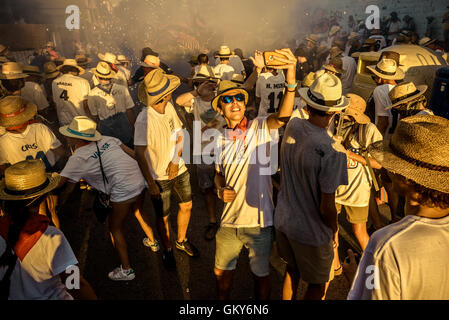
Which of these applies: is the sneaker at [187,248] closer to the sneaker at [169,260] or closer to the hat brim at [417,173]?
the sneaker at [169,260]

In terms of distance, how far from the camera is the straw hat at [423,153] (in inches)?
52.6

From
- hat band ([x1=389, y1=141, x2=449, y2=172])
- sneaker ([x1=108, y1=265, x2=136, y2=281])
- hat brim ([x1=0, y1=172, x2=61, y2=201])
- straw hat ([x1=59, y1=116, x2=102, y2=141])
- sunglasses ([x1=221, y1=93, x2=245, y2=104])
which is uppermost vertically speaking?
sunglasses ([x1=221, y1=93, x2=245, y2=104])

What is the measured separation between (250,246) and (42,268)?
1725 mm

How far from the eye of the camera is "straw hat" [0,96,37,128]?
3.68 m

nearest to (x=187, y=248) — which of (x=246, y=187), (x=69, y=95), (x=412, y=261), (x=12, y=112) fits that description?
(x=246, y=187)

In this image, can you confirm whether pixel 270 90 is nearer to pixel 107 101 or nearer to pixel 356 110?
pixel 356 110

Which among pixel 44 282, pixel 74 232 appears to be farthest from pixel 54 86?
pixel 44 282

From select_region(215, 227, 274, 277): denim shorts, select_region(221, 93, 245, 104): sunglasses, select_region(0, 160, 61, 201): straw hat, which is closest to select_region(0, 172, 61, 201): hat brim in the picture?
select_region(0, 160, 61, 201): straw hat

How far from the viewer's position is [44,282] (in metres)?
2.00

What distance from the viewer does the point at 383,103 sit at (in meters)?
4.75

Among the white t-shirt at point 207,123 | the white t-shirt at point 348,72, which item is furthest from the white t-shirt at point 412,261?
the white t-shirt at point 348,72

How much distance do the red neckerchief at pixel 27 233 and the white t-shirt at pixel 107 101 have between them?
163 inches

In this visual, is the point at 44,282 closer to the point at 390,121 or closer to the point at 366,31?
the point at 390,121

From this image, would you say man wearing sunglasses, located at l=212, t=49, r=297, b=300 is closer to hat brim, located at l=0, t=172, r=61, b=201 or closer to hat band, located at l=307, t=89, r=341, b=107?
hat band, located at l=307, t=89, r=341, b=107
